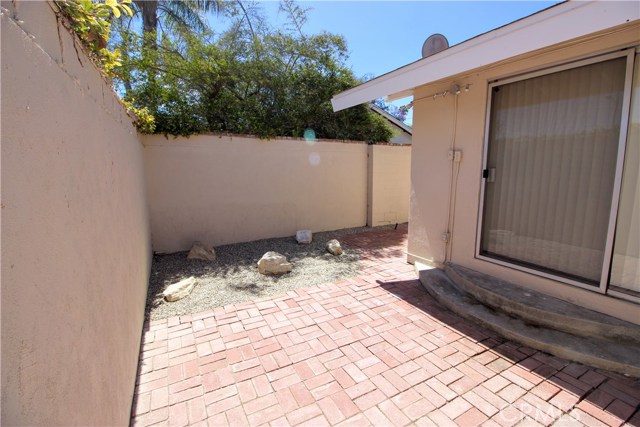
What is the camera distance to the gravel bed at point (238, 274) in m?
4.48

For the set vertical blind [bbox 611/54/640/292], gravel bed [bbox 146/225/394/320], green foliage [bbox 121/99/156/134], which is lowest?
gravel bed [bbox 146/225/394/320]

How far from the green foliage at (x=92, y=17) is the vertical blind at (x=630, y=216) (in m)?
4.76

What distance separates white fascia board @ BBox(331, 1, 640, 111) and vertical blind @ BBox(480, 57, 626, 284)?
1.06 meters

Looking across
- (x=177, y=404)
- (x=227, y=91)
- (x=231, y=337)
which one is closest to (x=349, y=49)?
(x=227, y=91)

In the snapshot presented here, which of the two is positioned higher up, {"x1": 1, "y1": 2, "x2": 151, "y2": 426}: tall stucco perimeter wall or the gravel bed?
{"x1": 1, "y1": 2, "x2": 151, "y2": 426}: tall stucco perimeter wall

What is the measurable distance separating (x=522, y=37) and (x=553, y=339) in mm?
3301

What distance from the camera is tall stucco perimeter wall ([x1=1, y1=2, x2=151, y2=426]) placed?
38.3 inches

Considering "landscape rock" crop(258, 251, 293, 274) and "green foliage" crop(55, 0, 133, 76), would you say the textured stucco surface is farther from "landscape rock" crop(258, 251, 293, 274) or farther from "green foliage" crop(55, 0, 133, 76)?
"green foliage" crop(55, 0, 133, 76)

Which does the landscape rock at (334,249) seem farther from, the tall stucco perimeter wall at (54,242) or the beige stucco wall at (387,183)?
the tall stucco perimeter wall at (54,242)

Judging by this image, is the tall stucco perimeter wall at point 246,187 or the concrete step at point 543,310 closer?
the concrete step at point 543,310

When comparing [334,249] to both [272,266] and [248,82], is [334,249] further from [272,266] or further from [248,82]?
[248,82]

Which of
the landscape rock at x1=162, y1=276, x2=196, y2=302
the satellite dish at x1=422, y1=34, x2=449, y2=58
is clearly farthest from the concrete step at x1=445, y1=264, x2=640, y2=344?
the landscape rock at x1=162, y1=276, x2=196, y2=302

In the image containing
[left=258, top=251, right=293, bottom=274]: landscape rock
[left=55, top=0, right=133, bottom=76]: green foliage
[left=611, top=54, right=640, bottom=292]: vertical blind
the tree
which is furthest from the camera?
the tree

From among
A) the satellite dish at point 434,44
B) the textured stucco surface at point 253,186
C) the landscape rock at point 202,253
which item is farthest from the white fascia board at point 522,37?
the landscape rock at point 202,253
